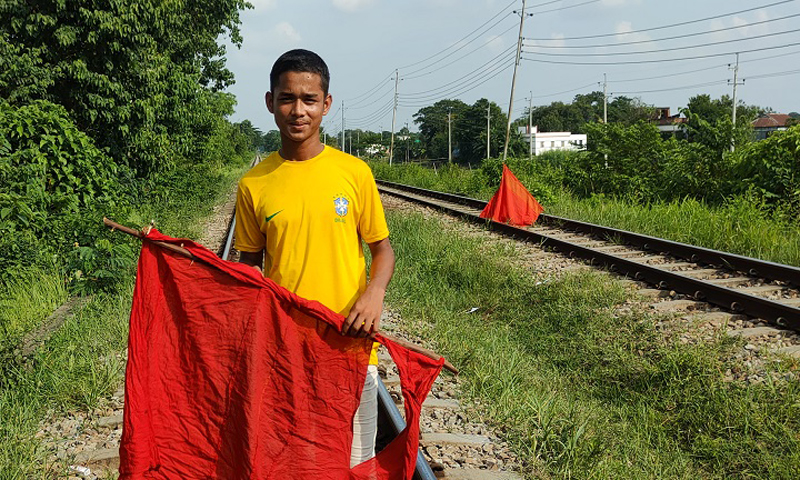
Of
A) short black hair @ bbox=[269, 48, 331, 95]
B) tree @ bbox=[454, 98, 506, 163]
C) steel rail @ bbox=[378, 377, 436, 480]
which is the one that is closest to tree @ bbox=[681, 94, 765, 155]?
steel rail @ bbox=[378, 377, 436, 480]

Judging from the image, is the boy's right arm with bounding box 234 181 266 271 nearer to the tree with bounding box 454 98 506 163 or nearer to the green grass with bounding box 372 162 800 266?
the green grass with bounding box 372 162 800 266

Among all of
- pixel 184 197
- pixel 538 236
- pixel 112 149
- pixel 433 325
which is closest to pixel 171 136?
pixel 112 149

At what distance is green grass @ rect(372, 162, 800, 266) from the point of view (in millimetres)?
9039

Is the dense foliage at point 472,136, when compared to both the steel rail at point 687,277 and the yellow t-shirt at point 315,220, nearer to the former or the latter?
the steel rail at point 687,277

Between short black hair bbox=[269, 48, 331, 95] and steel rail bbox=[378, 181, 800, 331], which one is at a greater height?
short black hair bbox=[269, 48, 331, 95]

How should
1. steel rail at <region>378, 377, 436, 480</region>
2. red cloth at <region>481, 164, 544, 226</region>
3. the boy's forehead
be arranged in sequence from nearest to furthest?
the boy's forehead
steel rail at <region>378, 377, 436, 480</region>
red cloth at <region>481, 164, 544, 226</region>

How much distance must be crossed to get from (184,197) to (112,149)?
210 inches

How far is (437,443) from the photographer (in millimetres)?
3572

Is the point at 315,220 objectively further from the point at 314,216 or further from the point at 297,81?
the point at 297,81

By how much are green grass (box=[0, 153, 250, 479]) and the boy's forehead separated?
2406mm

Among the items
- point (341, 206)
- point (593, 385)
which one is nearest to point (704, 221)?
point (593, 385)

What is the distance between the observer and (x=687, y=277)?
23.8ft

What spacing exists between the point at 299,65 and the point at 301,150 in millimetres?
278

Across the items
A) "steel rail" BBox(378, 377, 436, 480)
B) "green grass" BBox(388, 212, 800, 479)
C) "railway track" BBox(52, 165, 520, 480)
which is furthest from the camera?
"green grass" BBox(388, 212, 800, 479)
